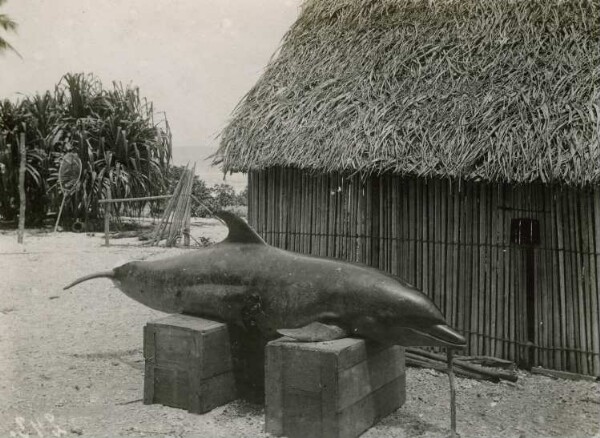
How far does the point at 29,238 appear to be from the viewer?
51.9 feet

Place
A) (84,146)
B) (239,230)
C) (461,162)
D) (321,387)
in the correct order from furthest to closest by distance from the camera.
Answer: (84,146) < (461,162) < (239,230) < (321,387)

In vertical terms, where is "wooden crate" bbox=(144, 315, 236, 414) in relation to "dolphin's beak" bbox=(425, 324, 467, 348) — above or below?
below

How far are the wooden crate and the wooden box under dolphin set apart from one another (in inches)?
27.1

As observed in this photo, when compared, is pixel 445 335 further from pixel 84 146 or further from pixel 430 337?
pixel 84 146

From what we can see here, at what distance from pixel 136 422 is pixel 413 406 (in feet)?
7.65

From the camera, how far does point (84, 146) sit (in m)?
18.5

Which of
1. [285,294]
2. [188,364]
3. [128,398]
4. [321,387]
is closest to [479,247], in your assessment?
[285,294]

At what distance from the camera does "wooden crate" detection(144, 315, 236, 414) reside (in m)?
5.31

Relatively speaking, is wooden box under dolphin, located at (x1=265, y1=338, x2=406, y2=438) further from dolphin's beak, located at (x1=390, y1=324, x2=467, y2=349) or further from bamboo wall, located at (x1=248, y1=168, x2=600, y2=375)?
bamboo wall, located at (x1=248, y1=168, x2=600, y2=375)

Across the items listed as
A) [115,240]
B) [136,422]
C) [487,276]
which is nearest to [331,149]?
[487,276]

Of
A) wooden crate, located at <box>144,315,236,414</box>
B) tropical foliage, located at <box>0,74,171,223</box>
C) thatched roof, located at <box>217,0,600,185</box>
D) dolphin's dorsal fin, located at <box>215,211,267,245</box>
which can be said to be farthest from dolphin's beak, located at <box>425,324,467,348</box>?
tropical foliage, located at <box>0,74,171,223</box>

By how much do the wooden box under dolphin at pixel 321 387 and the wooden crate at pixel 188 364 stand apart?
0.69 meters

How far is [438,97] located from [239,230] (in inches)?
108

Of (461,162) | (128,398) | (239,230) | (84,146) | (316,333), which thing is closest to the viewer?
(316,333)
